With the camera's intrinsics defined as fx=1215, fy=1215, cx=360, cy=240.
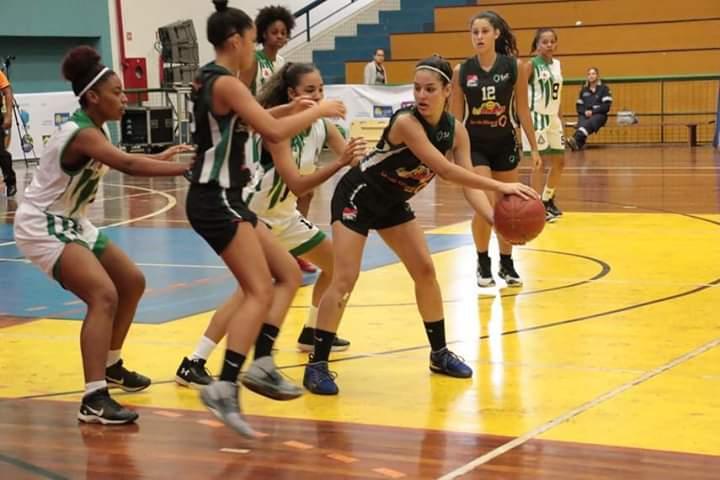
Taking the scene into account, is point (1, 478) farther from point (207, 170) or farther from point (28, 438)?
point (207, 170)

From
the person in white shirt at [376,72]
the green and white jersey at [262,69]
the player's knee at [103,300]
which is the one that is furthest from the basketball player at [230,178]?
the person in white shirt at [376,72]

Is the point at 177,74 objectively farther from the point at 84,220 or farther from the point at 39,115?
the point at 84,220

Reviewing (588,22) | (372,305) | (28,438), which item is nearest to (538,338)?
(372,305)

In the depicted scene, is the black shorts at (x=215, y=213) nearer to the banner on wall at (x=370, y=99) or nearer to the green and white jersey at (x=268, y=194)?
the green and white jersey at (x=268, y=194)

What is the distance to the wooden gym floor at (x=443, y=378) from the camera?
4.79m

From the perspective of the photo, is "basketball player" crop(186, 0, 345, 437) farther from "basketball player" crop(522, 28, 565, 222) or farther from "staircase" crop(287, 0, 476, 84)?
"staircase" crop(287, 0, 476, 84)

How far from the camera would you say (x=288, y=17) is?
8781mm

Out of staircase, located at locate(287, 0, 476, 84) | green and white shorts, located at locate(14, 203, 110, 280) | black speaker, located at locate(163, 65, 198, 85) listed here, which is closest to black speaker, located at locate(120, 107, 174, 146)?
black speaker, located at locate(163, 65, 198, 85)

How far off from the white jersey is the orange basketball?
700 cm

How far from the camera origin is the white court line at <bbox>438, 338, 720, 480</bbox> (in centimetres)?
465

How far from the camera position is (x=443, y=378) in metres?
6.16

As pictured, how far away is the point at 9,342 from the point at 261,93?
92.0 inches

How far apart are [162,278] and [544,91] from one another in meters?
5.38

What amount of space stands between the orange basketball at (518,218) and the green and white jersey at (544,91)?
22.9ft
